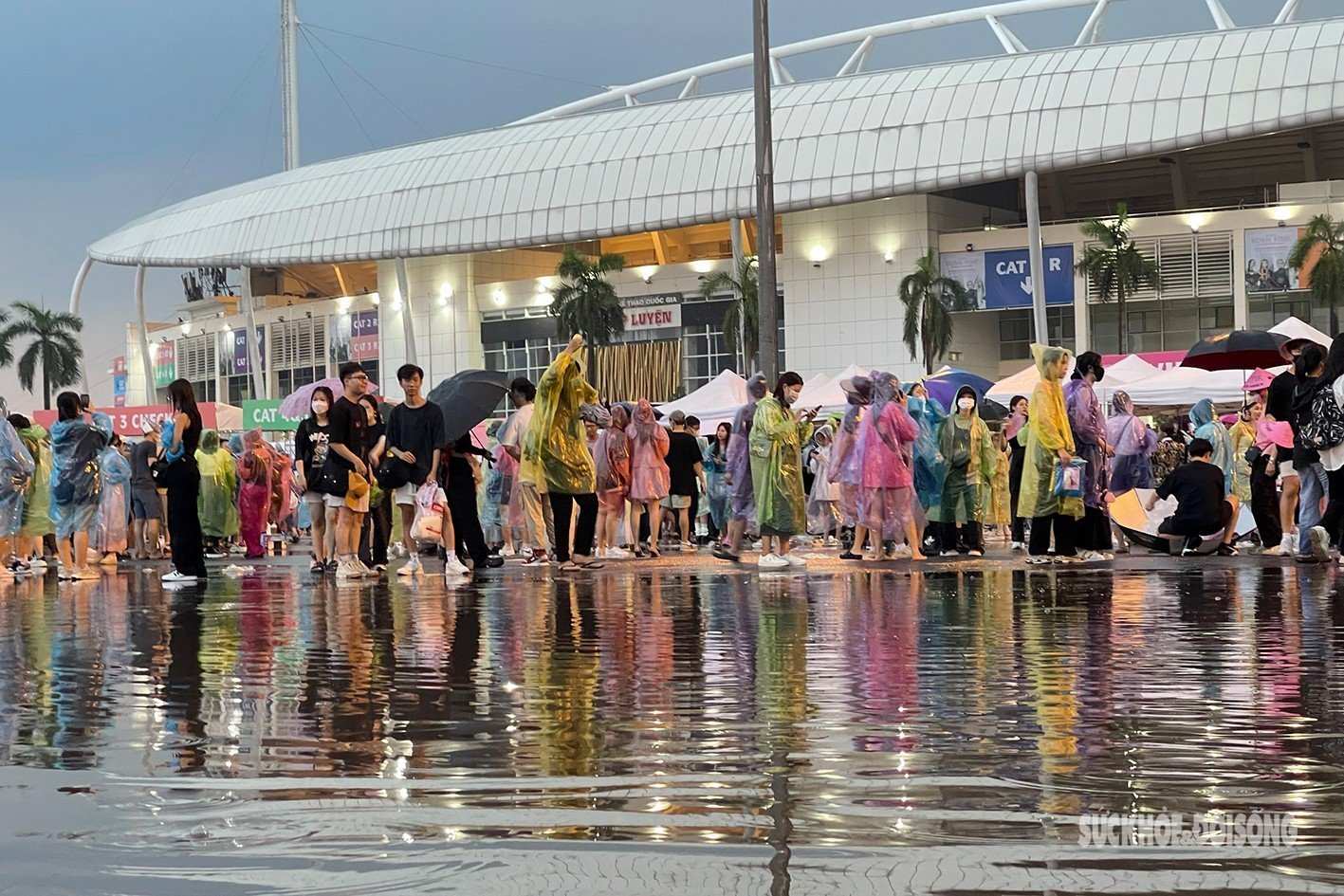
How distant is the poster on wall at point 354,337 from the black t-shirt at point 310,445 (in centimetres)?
5551

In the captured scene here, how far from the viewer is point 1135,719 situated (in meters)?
5.05

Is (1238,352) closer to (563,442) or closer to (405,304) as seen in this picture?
(563,442)

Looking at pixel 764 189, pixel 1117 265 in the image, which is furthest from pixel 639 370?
pixel 764 189

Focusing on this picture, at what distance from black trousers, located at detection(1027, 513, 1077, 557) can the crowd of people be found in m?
0.02

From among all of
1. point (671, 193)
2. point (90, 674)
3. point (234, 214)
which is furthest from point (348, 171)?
point (90, 674)

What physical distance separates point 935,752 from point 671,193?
5479 centimetres

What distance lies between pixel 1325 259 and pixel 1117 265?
582cm

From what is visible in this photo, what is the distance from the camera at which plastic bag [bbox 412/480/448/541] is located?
14.4 m

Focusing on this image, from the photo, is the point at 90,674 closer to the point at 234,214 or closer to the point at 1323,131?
the point at 1323,131

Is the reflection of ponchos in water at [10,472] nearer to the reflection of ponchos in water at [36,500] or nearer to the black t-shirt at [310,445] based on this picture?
the reflection of ponchos in water at [36,500]

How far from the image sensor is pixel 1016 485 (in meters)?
18.1

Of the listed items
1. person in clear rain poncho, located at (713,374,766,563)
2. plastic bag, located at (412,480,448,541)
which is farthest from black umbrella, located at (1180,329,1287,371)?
plastic bag, located at (412,480,448,541)

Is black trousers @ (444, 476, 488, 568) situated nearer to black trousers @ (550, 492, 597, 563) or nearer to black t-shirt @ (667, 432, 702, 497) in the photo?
black trousers @ (550, 492, 597, 563)

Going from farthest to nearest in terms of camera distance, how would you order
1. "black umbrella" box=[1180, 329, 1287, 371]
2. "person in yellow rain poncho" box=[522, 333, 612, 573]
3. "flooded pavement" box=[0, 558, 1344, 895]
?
1. "black umbrella" box=[1180, 329, 1287, 371]
2. "person in yellow rain poncho" box=[522, 333, 612, 573]
3. "flooded pavement" box=[0, 558, 1344, 895]
